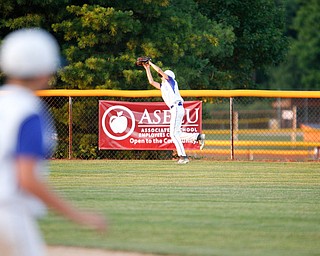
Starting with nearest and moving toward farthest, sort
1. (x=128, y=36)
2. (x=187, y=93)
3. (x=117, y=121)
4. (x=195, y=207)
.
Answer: (x=195, y=207), (x=187, y=93), (x=117, y=121), (x=128, y=36)

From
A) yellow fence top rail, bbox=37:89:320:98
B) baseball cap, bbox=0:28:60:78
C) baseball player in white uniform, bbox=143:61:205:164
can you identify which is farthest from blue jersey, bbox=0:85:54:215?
yellow fence top rail, bbox=37:89:320:98

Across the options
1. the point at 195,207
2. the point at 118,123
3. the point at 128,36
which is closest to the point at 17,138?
the point at 195,207

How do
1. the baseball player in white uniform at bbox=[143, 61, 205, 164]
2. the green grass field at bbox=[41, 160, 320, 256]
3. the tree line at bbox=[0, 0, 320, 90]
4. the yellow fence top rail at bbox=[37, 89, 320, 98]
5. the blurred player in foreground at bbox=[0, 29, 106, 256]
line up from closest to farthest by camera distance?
the blurred player in foreground at bbox=[0, 29, 106, 256], the green grass field at bbox=[41, 160, 320, 256], the baseball player in white uniform at bbox=[143, 61, 205, 164], the yellow fence top rail at bbox=[37, 89, 320, 98], the tree line at bbox=[0, 0, 320, 90]

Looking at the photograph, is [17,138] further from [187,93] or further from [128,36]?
[128,36]

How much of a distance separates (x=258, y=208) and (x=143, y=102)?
990 cm

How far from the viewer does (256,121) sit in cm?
5834

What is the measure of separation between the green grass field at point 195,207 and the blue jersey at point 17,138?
449 centimetres

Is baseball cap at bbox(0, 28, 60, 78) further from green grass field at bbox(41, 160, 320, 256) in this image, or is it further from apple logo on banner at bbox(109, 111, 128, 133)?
apple logo on banner at bbox(109, 111, 128, 133)

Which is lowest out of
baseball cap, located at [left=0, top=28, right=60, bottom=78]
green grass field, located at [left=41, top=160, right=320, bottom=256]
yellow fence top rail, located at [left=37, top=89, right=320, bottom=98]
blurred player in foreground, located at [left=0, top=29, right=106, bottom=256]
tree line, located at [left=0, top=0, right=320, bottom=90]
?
green grass field, located at [left=41, top=160, right=320, bottom=256]

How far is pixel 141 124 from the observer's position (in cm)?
2231

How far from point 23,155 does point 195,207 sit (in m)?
8.25

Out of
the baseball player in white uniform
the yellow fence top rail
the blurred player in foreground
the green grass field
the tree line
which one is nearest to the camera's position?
the blurred player in foreground

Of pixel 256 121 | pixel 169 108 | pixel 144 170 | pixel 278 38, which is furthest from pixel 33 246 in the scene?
pixel 256 121

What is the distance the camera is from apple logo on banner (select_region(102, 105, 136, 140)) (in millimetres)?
22391
